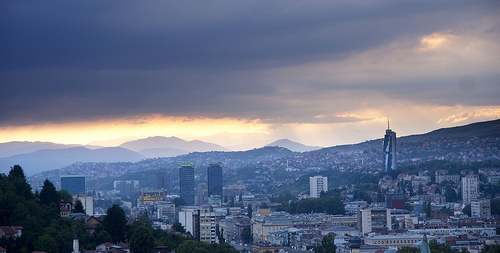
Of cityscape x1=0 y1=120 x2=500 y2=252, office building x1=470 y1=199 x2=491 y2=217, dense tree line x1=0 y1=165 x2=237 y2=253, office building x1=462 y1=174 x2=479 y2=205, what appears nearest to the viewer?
dense tree line x1=0 y1=165 x2=237 y2=253

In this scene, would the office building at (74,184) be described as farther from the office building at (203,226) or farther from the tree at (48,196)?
the tree at (48,196)

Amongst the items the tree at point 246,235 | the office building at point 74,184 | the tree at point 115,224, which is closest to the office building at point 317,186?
the office building at point 74,184

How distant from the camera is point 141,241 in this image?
53438 mm

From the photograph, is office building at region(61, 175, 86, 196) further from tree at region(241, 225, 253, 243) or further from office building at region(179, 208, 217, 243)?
office building at region(179, 208, 217, 243)

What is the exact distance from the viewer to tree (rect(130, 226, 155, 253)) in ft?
174

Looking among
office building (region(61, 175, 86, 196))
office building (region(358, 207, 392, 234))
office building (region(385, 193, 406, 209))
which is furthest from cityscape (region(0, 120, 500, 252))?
office building (region(61, 175, 86, 196))

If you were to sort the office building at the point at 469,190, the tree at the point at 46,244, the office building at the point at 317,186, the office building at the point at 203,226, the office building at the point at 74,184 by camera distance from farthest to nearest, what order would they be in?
the office building at the point at 74,184
the office building at the point at 317,186
the office building at the point at 469,190
the office building at the point at 203,226
the tree at the point at 46,244

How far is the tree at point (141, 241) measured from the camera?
174ft

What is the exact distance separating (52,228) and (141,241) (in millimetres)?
→ 5936

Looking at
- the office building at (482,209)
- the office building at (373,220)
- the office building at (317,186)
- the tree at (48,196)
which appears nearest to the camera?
the tree at (48,196)

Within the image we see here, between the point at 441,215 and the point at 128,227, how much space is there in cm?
6284

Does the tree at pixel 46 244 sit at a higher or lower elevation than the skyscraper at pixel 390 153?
lower

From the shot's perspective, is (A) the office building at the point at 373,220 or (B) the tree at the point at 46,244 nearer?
(B) the tree at the point at 46,244

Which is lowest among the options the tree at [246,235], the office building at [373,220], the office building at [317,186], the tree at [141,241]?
the tree at [246,235]
